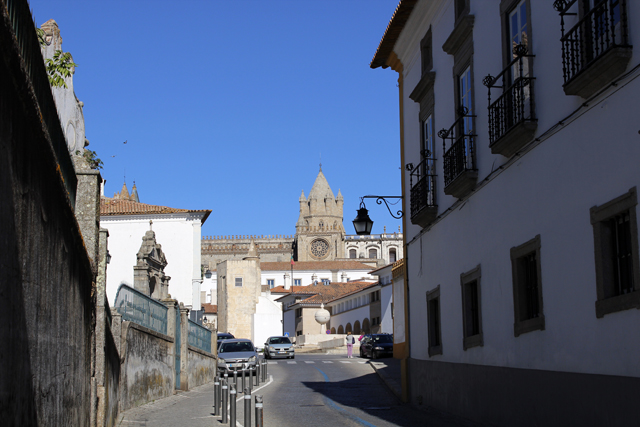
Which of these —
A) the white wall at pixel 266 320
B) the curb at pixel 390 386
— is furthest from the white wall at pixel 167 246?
the white wall at pixel 266 320

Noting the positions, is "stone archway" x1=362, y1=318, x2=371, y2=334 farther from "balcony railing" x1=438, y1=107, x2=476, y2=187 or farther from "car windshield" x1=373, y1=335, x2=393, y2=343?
"balcony railing" x1=438, y1=107, x2=476, y2=187

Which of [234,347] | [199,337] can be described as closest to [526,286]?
[199,337]

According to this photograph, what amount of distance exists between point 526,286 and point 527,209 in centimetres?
121

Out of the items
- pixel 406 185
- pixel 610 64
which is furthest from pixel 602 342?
pixel 406 185

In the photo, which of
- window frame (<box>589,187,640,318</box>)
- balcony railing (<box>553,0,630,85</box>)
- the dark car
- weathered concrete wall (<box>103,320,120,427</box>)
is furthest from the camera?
the dark car

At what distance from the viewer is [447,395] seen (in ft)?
49.0

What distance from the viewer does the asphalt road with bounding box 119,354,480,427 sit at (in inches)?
527

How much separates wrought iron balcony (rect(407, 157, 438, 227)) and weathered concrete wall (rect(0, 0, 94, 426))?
28.9 ft

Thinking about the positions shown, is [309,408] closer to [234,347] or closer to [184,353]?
[184,353]

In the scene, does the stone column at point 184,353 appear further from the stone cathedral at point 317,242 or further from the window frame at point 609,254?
the stone cathedral at point 317,242

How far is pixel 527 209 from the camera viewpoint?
36.5 ft

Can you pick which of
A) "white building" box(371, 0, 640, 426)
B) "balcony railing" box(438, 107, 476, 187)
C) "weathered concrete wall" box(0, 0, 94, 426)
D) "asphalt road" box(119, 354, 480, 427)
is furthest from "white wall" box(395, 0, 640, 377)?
"weathered concrete wall" box(0, 0, 94, 426)

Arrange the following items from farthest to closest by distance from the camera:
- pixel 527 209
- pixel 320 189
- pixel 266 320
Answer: pixel 320 189 < pixel 266 320 < pixel 527 209

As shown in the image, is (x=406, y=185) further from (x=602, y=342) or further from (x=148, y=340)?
(x=602, y=342)
